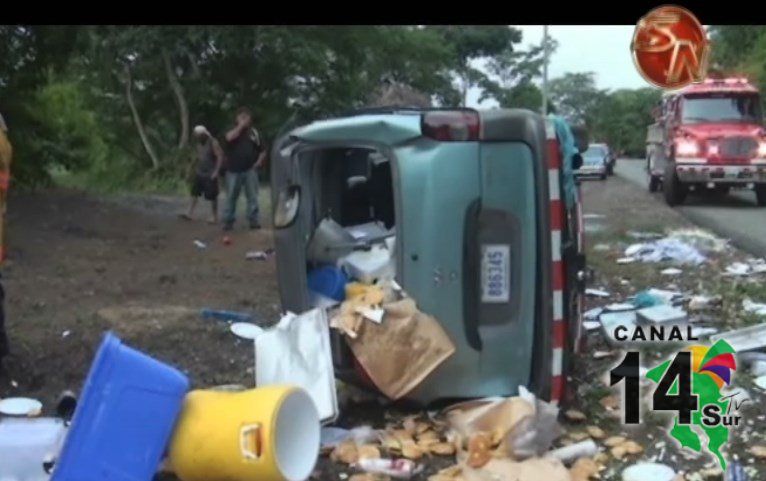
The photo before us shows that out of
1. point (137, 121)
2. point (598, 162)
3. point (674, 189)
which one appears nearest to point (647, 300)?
point (674, 189)

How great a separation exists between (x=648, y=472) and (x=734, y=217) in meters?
11.9

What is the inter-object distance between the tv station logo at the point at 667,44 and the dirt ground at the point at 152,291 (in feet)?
6.83

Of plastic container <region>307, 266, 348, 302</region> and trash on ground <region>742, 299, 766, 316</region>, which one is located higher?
plastic container <region>307, 266, 348, 302</region>

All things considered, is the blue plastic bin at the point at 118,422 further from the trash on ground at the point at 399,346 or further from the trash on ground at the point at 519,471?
the trash on ground at the point at 519,471

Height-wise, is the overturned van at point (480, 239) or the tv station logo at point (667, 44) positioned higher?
the tv station logo at point (667, 44)

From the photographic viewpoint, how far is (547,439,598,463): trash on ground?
13.6 ft

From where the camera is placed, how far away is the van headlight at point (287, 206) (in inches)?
194

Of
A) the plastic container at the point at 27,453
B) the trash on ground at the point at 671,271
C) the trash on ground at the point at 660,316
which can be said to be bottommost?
the trash on ground at the point at 671,271

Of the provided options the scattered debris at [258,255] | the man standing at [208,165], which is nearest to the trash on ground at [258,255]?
the scattered debris at [258,255]

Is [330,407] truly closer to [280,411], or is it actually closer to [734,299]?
[280,411]

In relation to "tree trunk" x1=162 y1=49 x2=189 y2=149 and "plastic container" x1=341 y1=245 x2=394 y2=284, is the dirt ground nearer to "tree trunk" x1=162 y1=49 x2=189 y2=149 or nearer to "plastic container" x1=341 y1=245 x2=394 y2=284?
"plastic container" x1=341 y1=245 x2=394 y2=284

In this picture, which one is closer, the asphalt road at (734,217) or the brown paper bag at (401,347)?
the brown paper bag at (401,347)

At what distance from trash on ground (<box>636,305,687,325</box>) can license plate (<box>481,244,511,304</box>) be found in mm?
2002

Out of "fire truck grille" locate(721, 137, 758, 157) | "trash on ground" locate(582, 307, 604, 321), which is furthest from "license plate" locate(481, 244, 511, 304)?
"fire truck grille" locate(721, 137, 758, 157)
